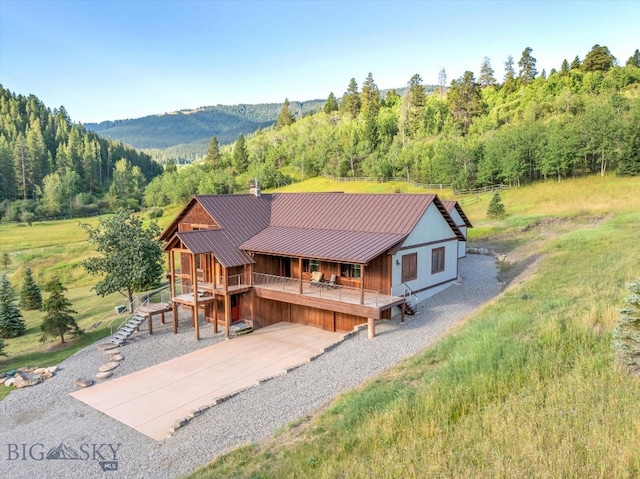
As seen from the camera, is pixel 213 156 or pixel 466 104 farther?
pixel 213 156

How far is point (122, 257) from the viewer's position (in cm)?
2183

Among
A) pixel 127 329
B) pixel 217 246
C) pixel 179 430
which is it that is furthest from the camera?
pixel 127 329

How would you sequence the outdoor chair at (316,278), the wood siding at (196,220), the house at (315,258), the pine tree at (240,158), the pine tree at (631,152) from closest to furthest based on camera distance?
1. the house at (315,258)
2. the outdoor chair at (316,278)
3. the wood siding at (196,220)
4. the pine tree at (631,152)
5. the pine tree at (240,158)

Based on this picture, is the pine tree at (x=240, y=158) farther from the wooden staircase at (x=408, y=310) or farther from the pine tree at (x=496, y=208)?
the wooden staircase at (x=408, y=310)

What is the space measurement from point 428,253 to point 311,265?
225 inches

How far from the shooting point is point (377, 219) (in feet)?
65.6

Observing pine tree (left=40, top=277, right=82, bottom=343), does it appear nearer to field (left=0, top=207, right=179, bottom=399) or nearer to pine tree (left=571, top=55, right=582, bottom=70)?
field (left=0, top=207, right=179, bottom=399)

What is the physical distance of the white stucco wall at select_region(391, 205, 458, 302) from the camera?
1838 centimetres

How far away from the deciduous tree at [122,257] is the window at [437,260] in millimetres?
14523

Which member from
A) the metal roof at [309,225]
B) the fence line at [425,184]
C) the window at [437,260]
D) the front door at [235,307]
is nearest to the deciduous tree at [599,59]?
the fence line at [425,184]

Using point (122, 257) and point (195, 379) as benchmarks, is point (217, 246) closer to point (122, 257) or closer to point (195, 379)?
point (122, 257)

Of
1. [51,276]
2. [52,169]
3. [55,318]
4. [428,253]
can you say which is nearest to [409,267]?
[428,253]

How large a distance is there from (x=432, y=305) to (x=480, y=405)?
1205cm

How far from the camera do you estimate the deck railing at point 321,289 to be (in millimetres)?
17016
